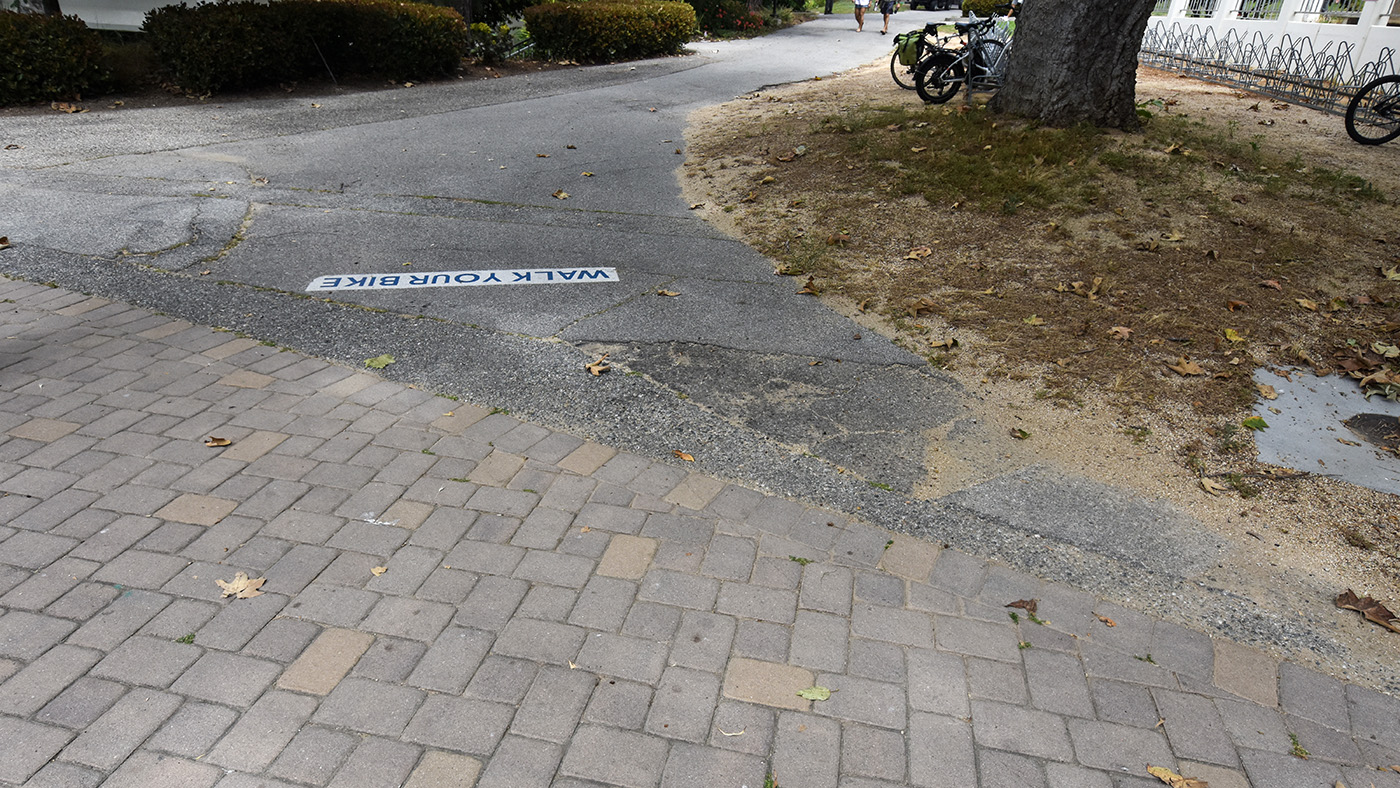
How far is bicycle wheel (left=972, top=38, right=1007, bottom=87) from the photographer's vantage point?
10.6 metres

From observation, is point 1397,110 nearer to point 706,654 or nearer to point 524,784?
point 706,654

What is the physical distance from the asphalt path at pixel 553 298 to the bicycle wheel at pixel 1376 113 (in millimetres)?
7407

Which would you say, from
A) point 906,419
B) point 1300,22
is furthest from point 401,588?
point 1300,22

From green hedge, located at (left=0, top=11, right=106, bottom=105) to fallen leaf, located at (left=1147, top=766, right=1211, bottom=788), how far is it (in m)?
13.4

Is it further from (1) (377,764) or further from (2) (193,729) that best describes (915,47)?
(2) (193,729)

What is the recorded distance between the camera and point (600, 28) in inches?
615

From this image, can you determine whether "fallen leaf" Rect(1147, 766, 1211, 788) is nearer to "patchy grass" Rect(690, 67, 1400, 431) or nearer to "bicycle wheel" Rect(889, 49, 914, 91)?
"patchy grass" Rect(690, 67, 1400, 431)

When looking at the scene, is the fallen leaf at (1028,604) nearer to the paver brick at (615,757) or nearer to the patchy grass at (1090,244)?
the paver brick at (615,757)

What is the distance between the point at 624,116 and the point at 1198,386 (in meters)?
8.60

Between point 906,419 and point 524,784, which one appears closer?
point 524,784

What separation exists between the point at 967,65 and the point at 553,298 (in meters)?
7.79

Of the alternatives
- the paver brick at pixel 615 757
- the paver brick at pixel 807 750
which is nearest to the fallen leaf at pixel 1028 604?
the paver brick at pixel 807 750

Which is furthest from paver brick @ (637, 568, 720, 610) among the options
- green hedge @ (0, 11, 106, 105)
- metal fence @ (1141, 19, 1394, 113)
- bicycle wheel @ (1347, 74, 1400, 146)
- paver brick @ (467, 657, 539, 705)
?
metal fence @ (1141, 19, 1394, 113)

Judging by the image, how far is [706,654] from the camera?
2.70 meters
